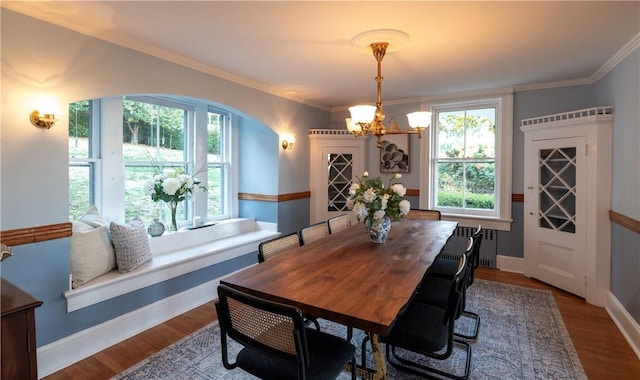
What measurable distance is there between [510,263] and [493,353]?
2.16m

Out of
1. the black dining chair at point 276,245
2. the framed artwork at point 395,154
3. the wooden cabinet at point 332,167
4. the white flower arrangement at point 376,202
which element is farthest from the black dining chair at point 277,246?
the framed artwork at point 395,154

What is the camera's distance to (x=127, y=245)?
8.63ft

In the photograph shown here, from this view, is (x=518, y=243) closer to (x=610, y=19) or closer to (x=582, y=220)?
(x=582, y=220)

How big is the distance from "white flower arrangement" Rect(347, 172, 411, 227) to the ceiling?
117 cm

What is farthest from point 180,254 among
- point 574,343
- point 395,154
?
point 574,343

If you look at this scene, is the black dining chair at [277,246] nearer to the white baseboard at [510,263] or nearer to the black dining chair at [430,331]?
the black dining chair at [430,331]

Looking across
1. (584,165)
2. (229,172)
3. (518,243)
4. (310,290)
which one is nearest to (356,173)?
(229,172)

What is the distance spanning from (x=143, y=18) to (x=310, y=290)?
2132 mm

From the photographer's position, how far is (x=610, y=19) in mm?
2205

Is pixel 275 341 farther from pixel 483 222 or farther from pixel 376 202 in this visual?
pixel 483 222

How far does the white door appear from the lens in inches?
131

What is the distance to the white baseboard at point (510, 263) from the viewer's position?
4.07 meters

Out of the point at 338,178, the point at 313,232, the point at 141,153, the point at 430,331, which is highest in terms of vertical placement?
the point at 141,153

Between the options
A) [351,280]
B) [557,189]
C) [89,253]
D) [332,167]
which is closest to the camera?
[351,280]
